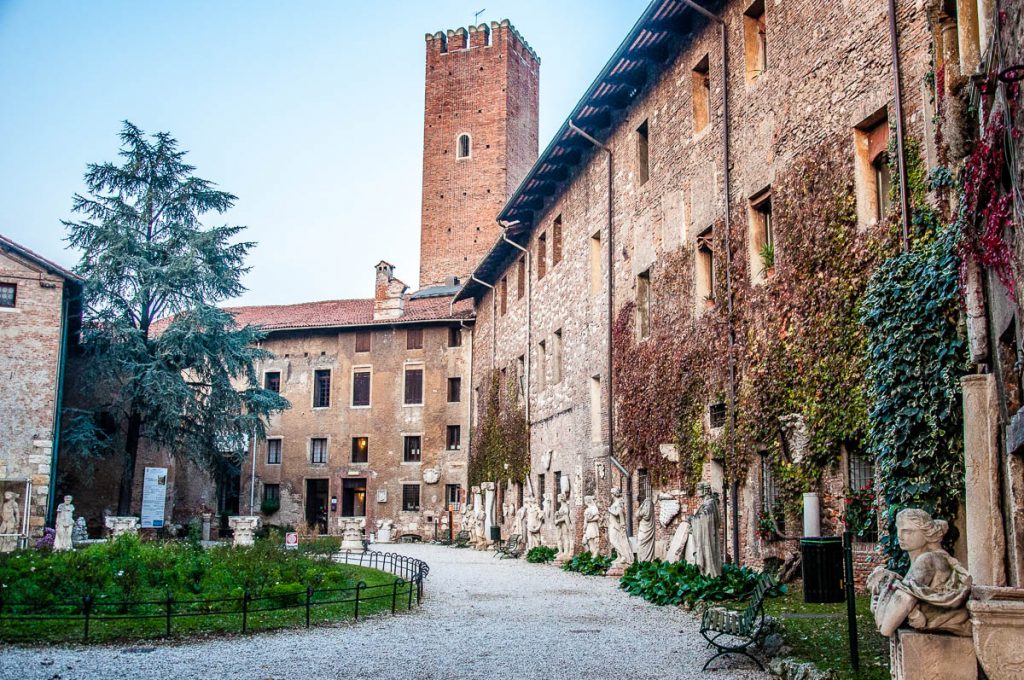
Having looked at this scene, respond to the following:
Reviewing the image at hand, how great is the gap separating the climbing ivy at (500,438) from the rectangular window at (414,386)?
3.37m

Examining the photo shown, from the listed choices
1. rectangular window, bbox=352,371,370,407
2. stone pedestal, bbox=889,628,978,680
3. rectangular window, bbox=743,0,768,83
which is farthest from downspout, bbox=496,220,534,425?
stone pedestal, bbox=889,628,978,680

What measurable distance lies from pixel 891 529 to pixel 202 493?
29.8m

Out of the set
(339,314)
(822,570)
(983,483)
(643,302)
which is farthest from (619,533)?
(339,314)

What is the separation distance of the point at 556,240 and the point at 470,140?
74.0ft

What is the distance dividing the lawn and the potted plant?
21.4 feet

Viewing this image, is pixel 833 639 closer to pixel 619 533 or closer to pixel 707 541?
pixel 707 541

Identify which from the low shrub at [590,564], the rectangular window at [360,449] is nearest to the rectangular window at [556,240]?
the low shrub at [590,564]

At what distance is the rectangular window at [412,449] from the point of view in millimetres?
36125

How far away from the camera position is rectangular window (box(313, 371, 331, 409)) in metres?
37.3

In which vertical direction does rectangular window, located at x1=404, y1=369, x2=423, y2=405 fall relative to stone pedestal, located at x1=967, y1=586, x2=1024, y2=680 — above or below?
above

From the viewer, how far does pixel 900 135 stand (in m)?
10.6

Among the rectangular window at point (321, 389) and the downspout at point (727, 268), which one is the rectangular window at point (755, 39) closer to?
the downspout at point (727, 268)

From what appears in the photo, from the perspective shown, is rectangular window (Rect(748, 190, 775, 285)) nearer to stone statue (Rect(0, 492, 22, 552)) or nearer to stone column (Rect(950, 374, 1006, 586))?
stone column (Rect(950, 374, 1006, 586))

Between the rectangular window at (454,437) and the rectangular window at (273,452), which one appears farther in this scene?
the rectangular window at (273,452)
